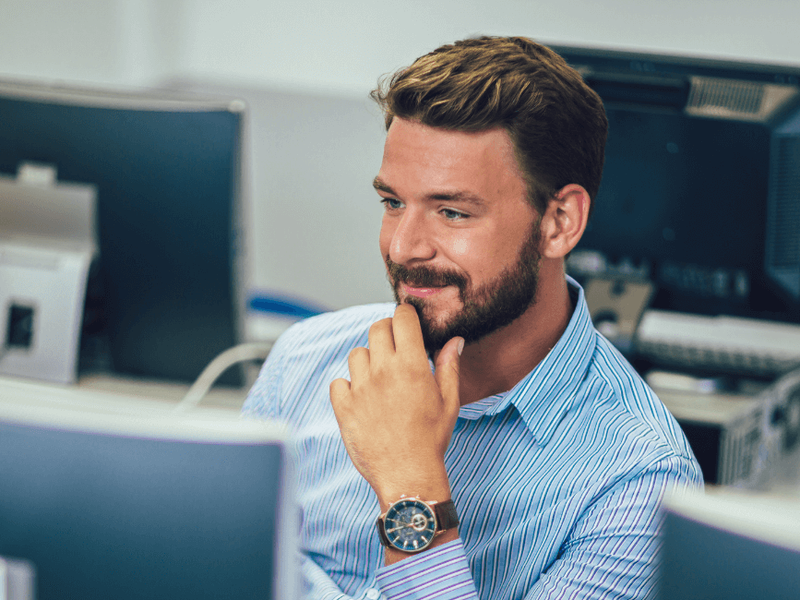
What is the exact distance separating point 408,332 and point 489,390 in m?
0.19

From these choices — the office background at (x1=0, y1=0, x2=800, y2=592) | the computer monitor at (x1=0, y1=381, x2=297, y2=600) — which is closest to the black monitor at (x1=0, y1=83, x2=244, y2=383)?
the computer monitor at (x1=0, y1=381, x2=297, y2=600)

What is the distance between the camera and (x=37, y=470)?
0.56 meters

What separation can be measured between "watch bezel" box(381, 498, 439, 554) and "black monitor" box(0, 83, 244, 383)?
0.80m

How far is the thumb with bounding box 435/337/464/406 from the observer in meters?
0.97

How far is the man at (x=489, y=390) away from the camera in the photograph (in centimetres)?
91

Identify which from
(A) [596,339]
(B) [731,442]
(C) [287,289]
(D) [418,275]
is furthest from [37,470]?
(C) [287,289]

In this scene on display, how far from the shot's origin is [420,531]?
2.86 ft

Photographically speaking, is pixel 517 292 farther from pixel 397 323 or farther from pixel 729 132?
pixel 729 132

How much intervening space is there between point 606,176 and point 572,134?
534 millimetres

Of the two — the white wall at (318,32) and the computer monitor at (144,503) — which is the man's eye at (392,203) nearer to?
the computer monitor at (144,503)

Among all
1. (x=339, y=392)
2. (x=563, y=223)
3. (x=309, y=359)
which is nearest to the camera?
(x=339, y=392)

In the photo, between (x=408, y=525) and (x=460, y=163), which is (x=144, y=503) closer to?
(x=408, y=525)

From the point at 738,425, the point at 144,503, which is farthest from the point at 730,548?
the point at 738,425

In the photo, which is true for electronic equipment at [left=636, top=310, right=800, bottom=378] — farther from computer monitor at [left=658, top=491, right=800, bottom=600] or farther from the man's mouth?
computer monitor at [left=658, top=491, right=800, bottom=600]
